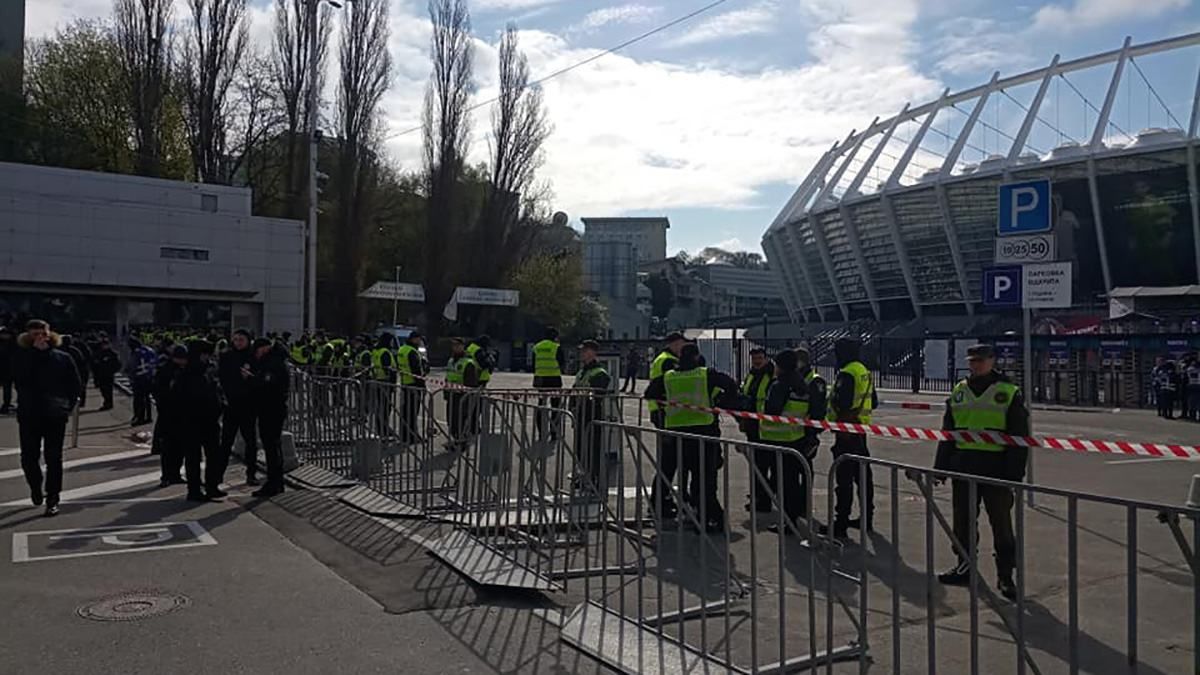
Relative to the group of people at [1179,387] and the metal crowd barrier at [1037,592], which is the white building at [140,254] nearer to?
the group of people at [1179,387]

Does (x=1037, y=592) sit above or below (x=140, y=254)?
below

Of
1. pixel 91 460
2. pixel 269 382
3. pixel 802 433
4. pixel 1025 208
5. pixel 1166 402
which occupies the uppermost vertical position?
pixel 1025 208

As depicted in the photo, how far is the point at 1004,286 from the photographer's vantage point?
11.1m

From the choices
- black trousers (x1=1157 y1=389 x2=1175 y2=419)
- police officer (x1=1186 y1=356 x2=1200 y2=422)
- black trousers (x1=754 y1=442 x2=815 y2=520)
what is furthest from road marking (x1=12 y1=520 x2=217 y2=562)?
black trousers (x1=1157 y1=389 x2=1175 y2=419)

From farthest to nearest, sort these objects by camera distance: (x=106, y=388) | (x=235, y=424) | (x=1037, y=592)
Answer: (x=106, y=388)
(x=235, y=424)
(x=1037, y=592)

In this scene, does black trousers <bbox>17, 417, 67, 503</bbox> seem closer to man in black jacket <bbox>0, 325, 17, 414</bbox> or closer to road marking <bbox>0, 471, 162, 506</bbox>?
road marking <bbox>0, 471, 162, 506</bbox>

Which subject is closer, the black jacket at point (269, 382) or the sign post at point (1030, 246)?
the sign post at point (1030, 246)

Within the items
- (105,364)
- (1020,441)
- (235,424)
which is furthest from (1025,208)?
(105,364)

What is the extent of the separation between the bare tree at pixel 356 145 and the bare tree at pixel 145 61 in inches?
304

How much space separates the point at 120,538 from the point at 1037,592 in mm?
7267

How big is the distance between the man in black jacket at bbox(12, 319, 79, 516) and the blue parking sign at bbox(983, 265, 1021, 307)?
32.8 ft

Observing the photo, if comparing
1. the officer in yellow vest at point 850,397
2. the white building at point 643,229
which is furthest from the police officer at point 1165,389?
the white building at point 643,229

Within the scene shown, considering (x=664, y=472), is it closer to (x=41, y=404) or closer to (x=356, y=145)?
(x=41, y=404)

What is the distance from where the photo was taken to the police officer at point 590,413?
681 centimetres
